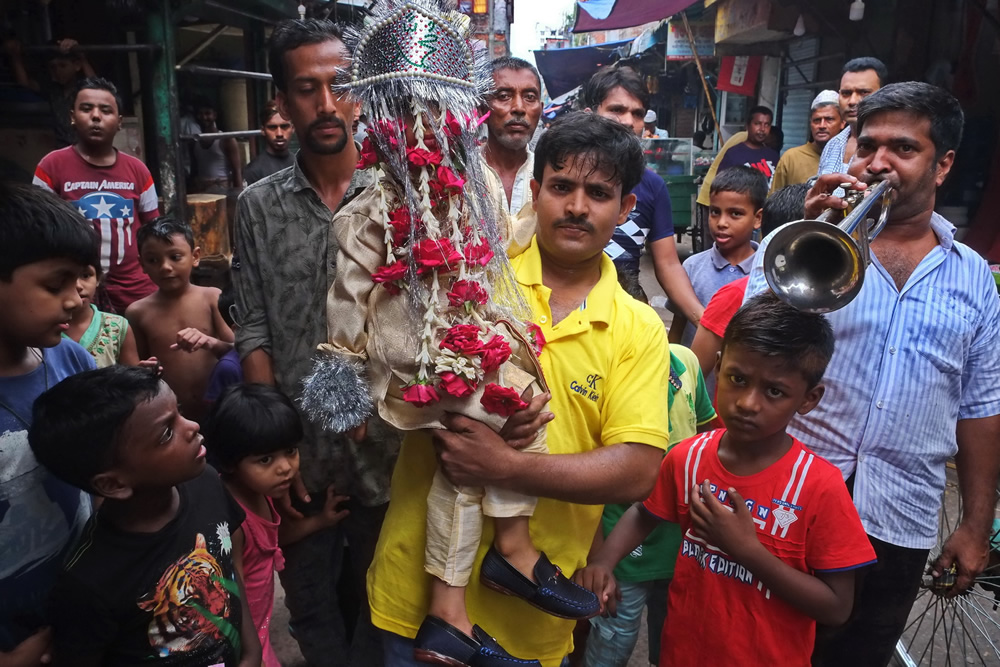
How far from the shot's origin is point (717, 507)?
1975mm

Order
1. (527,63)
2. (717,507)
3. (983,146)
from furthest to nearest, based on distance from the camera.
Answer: (983,146), (527,63), (717,507)

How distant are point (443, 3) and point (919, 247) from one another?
5.41 feet

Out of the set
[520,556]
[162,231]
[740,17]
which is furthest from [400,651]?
[740,17]

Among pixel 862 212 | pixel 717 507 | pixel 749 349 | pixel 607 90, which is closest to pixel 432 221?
pixel 749 349

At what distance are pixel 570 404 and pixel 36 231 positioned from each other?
4.58 feet

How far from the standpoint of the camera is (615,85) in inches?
165

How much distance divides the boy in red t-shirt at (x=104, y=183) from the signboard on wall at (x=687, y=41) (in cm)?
1172

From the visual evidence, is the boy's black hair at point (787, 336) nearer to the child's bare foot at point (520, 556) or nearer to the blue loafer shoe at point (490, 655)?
the child's bare foot at point (520, 556)

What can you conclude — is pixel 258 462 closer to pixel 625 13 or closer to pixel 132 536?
pixel 132 536

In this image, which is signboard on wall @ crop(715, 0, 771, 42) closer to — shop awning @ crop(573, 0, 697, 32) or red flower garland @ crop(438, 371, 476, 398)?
shop awning @ crop(573, 0, 697, 32)

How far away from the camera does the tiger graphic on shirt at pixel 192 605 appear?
5.83ft

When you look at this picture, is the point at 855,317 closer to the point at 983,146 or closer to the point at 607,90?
the point at 607,90

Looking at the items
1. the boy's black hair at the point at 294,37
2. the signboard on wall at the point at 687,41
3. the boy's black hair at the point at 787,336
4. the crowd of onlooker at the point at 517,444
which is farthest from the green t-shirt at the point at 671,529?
the signboard on wall at the point at 687,41

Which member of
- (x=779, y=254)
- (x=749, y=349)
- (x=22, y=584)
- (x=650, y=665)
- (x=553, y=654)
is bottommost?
(x=650, y=665)
